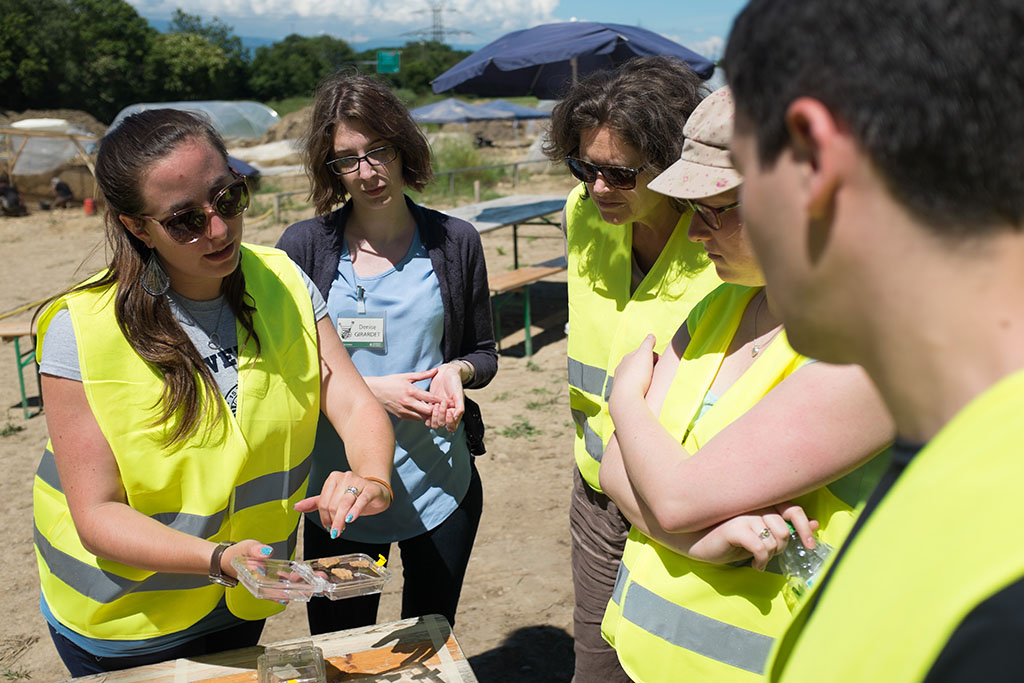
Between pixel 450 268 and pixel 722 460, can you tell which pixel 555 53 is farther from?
pixel 722 460

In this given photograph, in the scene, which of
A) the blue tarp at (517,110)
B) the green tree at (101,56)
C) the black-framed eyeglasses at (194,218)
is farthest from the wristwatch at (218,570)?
the green tree at (101,56)

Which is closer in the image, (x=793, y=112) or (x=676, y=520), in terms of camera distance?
(x=793, y=112)

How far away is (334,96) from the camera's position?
2.63 metres

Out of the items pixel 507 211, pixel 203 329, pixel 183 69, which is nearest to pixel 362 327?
pixel 203 329

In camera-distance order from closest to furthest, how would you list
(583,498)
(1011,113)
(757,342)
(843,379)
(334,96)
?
1. (1011,113)
2. (843,379)
3. (757,342)
4. (583,498)
5. (334,96)

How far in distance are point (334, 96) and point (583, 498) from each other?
4.67 ft

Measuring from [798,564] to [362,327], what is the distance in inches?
57.5

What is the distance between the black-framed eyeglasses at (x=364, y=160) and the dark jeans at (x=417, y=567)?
1050 mm

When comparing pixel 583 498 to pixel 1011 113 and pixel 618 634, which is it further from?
pixel 1011 113

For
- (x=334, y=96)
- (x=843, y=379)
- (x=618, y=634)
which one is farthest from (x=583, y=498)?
(x=334, y=96)

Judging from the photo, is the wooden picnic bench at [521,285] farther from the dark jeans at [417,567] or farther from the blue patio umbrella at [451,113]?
the blue patio umbrella at [451,113]

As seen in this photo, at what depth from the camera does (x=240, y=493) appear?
71.8 inches

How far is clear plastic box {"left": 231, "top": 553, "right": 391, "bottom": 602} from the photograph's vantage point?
5.04ft

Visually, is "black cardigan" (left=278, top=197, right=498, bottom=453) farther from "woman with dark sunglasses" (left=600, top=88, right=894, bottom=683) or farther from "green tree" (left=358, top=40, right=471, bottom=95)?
"green tree" (left=358, top=40, right=471, bottom=95)
